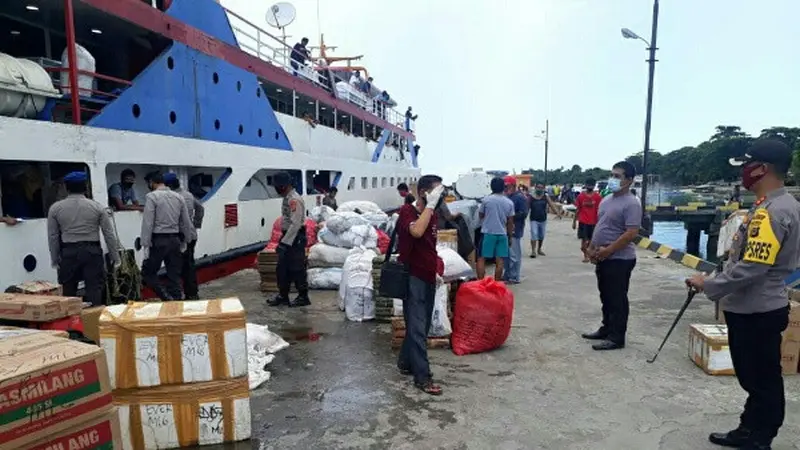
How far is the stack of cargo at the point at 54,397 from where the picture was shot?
214 cm

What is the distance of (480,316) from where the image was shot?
16.1 ft

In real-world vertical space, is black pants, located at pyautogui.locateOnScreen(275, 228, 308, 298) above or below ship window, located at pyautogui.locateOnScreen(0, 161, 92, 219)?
below

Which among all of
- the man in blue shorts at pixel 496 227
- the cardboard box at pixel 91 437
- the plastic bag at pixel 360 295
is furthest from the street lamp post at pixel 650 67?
the cardboard box at pixel 91 437

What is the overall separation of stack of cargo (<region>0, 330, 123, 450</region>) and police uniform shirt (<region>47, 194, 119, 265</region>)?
2.48 metres

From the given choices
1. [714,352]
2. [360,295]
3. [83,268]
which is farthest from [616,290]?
[83,268]

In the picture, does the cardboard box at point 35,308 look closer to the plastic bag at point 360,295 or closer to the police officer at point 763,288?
the plastic bag at point 360,295

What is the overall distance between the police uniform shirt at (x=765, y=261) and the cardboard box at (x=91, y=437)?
128 inches

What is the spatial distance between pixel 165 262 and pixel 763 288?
573 cm

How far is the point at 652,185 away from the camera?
39156mm

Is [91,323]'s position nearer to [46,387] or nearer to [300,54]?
[46,387]

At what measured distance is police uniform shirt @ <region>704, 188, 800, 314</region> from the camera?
2941 millimetres

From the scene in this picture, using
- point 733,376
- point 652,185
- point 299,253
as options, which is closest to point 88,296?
point 299,253

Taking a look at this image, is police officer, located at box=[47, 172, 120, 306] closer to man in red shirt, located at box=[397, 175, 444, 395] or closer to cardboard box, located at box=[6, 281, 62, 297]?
cardboard box, located at box=[6, 281, 62, 297]

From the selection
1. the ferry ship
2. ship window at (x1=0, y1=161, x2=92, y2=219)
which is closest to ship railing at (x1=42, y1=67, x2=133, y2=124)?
the ferry ship
